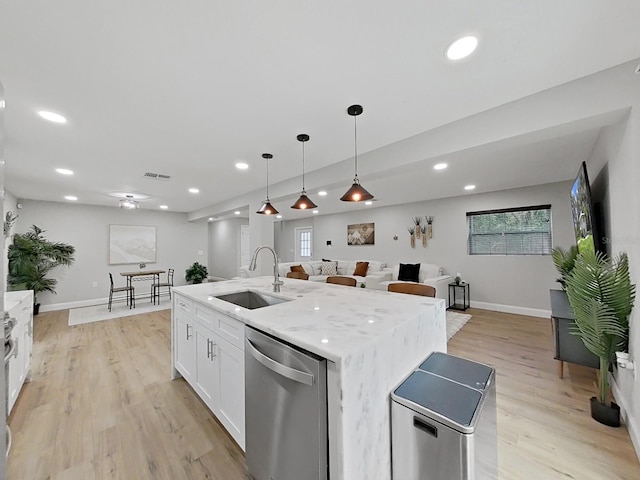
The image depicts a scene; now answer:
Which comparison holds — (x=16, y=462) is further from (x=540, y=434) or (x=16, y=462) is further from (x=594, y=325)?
(x=594, y=325)

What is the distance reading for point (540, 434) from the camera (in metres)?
1.94

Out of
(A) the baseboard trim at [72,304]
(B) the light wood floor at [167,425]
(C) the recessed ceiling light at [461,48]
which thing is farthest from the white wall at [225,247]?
(C) the recessed ceiling light at [461,48]

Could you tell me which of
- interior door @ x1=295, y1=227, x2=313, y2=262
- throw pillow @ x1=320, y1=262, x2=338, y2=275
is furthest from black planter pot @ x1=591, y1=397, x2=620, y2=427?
interior door @ x1=295, y1=227, x2=313, y2=262

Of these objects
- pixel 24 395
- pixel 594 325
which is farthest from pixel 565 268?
pixel 24 395

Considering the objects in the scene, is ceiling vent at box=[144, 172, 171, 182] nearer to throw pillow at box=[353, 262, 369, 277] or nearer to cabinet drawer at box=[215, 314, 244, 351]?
cabinet drawer at box=[215, 314, 244, 351]

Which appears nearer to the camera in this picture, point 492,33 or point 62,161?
point 492,33

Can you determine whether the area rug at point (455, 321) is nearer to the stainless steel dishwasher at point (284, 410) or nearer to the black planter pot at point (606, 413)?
the black planter pot at point (606, 413)

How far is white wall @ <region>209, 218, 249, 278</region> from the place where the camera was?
917cm

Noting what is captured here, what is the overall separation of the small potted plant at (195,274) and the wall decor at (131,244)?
1012 mm

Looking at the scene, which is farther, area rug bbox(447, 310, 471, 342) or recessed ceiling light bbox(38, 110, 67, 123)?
area rug bbox(447, 310, 471, 342)

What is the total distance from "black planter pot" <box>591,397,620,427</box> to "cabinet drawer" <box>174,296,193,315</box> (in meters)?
3.36

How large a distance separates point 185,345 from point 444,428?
2251 mm

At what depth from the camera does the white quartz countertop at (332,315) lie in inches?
49.2

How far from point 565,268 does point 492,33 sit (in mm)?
3055
